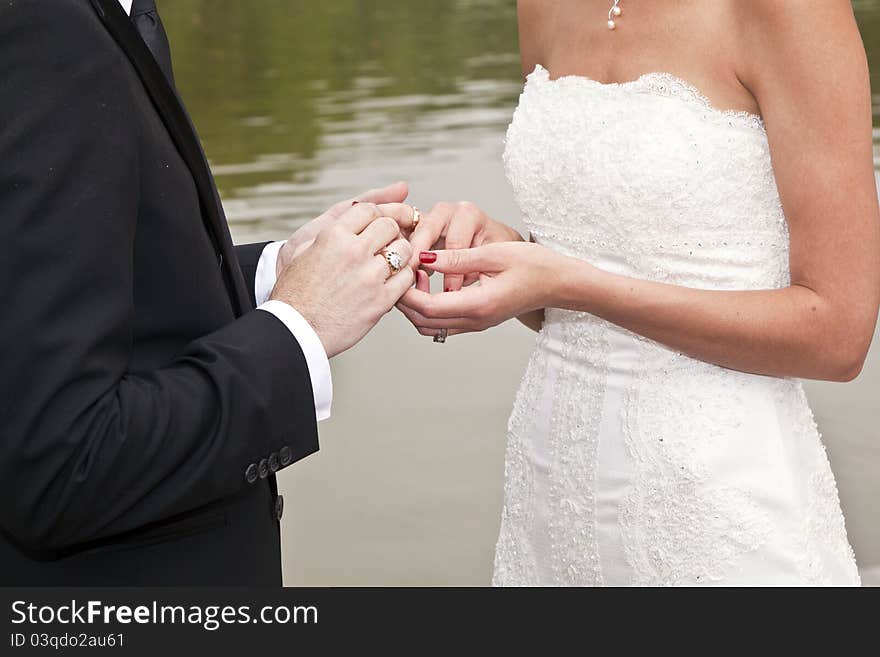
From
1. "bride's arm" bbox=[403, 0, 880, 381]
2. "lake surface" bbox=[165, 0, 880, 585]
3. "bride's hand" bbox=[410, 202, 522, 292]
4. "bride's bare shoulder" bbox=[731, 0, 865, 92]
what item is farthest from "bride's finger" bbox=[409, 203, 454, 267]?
"lake surface" bbox=[165, 0, 880, 585]

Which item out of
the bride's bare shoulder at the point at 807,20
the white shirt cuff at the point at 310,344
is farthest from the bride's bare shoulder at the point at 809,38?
the white shirt cuff at the point at 310,344

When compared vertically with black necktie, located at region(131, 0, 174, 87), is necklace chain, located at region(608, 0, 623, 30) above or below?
below

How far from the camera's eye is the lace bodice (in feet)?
6.74

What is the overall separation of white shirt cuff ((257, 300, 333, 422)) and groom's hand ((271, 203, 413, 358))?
0.6 inches

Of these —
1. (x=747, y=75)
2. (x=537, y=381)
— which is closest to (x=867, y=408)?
(x=537, y=381)

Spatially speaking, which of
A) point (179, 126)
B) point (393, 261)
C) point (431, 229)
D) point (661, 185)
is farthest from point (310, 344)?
point (661, 185)

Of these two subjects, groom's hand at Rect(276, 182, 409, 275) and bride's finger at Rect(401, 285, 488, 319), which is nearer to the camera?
bride's finger at Rect(401, 285, 488, 319)

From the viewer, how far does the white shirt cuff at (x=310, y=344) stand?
1.59m

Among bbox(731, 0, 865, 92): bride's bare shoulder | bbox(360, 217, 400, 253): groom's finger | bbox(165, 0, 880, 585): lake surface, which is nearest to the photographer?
bbox(360, 217, 400, 253): groom's finger

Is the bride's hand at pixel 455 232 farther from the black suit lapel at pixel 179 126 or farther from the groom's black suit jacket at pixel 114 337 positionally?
the groom's black suit jacket at pixel 114 337

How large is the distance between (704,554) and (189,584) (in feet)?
3.11

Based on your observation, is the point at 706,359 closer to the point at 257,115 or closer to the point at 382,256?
the point at 382,256

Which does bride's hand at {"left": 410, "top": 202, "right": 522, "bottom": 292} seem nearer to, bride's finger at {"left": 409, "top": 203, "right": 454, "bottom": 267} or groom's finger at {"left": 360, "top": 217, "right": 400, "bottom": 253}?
bride's finger at {"left": 409, "top": 203, "right": 454, "bottom": 267}

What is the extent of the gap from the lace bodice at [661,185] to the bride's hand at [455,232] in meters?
0.12
